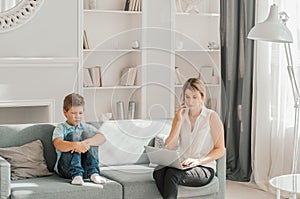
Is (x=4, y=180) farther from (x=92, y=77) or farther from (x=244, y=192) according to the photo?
(x=244, y=192)

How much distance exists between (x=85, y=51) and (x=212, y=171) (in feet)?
7.07

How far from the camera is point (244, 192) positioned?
5477 mm

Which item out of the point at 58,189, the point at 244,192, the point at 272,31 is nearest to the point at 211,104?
the point at 272,31

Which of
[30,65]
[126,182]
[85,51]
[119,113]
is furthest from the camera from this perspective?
[85,51]

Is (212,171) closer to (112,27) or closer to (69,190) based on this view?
(69,190)

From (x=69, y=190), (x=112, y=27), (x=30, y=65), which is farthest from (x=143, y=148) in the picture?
(x=112, y=27)

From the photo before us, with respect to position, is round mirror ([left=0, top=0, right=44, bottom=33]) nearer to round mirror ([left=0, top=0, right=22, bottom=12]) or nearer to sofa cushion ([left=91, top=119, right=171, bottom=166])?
round mirror ([left=0, top=0, right=22, bottom=12])

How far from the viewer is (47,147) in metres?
4.29

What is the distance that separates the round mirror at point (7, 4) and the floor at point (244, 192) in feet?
7.66

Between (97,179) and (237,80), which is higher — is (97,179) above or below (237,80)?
below

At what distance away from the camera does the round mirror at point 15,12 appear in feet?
17.9

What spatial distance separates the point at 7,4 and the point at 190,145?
2.25m

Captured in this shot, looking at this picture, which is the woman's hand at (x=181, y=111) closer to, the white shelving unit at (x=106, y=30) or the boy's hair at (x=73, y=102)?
the boy's hair at (x=73, y=102)

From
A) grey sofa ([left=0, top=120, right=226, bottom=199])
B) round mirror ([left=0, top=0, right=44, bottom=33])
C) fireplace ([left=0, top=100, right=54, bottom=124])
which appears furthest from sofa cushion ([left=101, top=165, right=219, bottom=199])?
round mirror ([left=0, top=0, right=44, bottom=33])
